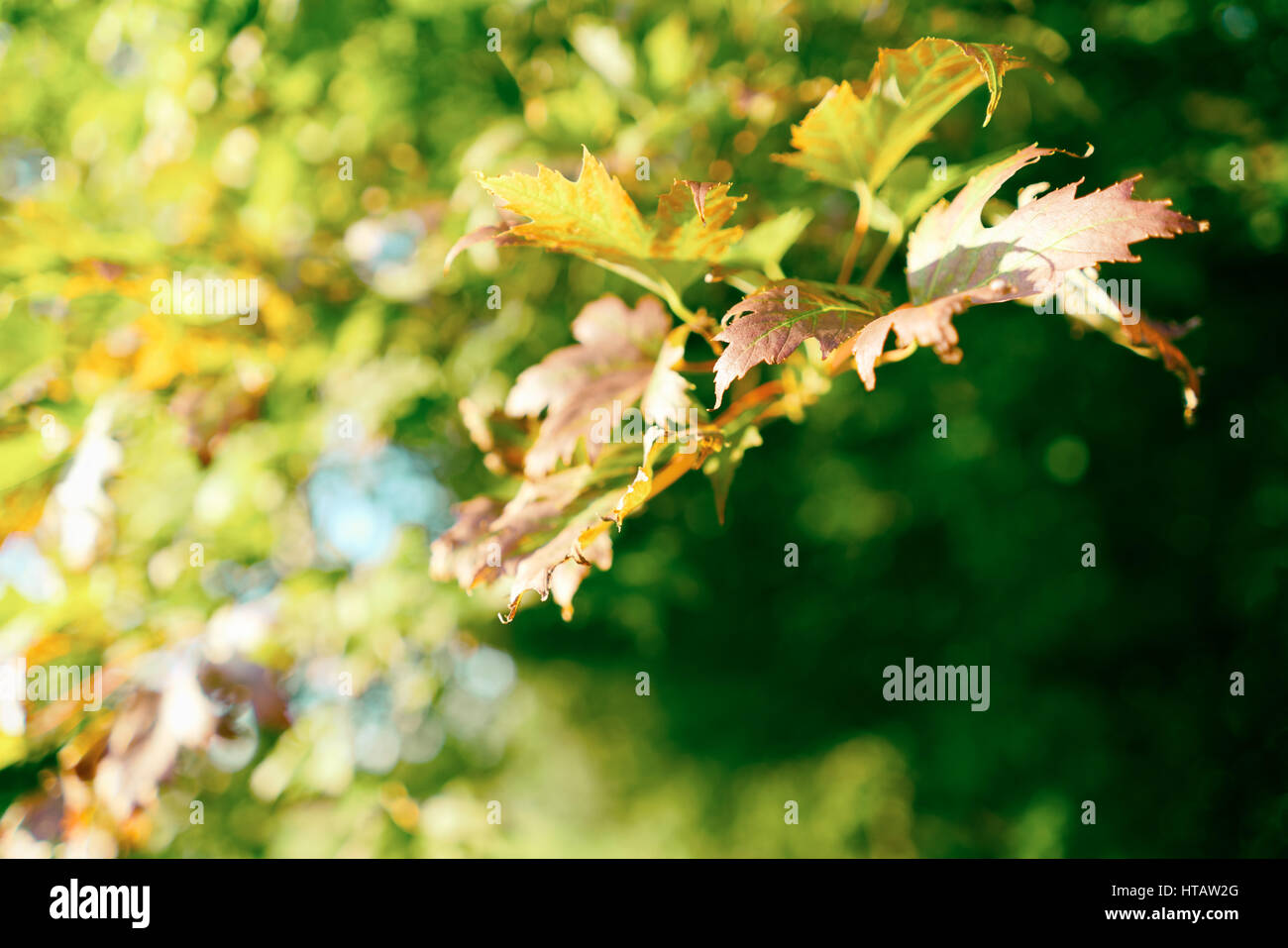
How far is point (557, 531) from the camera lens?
0.70 metres

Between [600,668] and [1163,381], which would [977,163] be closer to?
[1163,381]

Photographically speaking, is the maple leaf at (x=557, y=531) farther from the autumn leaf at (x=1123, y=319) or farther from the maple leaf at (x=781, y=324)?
the autumn leaf at (x=1123, y=319)

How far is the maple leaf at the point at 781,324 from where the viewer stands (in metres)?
0.56

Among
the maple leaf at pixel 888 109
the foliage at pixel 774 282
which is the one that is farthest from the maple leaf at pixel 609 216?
the maple leaf at pixel 888 109

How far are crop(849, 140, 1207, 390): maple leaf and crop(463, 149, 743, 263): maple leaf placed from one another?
16 cm

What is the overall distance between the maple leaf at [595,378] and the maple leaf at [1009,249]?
0.70ft

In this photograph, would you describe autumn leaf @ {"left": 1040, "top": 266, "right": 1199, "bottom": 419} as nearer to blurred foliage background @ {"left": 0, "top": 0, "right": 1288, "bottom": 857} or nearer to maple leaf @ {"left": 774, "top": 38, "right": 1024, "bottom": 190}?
maple leaf @ {"left": 774, "top": 38, "right": 1024, "bottom": 190}

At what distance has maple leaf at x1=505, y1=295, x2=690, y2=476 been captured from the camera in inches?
28.9

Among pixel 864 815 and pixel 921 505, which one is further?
pixel 864 815

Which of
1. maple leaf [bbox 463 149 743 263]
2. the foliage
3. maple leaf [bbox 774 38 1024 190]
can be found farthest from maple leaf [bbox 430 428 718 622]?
maple leaf [bbox 774 38 1024 190]

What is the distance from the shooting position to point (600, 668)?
188 cm

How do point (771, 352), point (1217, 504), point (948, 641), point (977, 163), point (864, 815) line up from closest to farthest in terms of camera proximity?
point (771, 352) < point (977, 163) < point (1217, 504) < point (948, 641) < point (864, 815)

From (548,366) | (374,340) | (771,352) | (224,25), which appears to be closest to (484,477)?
(374,340)
